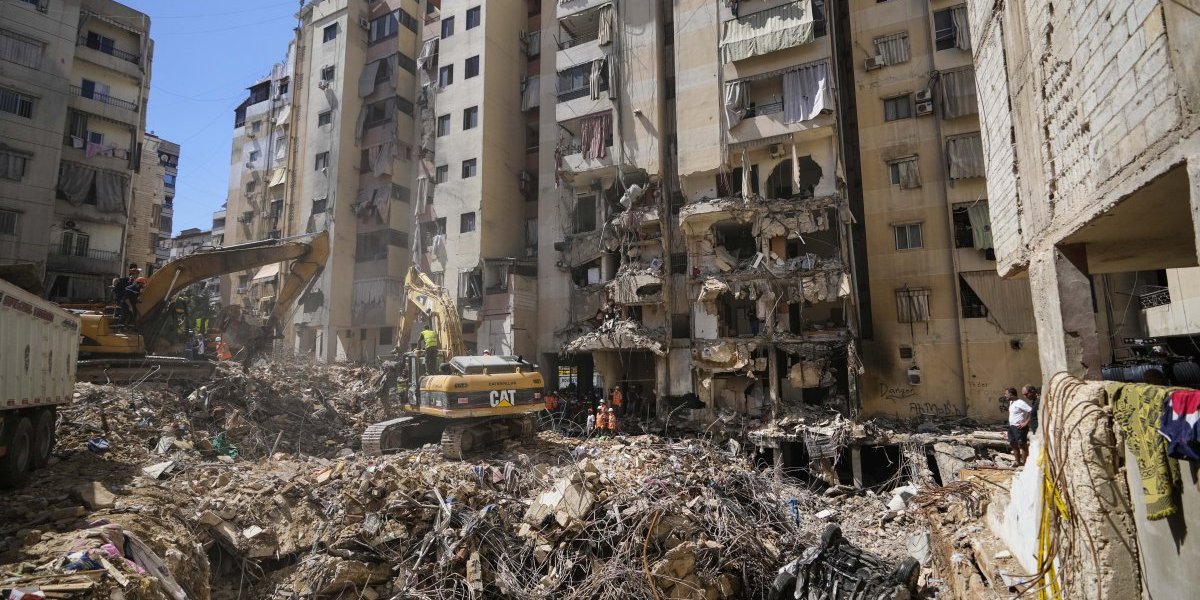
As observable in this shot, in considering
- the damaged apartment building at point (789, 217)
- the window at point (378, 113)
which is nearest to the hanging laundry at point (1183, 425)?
the damaged apartment building at point (789, 217)

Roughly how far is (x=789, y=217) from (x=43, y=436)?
2168 centimetres

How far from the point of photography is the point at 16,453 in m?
8.98

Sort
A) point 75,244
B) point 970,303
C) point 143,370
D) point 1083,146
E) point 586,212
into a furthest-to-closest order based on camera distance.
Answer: point 586,212 → point 75,244 → point 970,303 → point 143,370 → point 1083,146

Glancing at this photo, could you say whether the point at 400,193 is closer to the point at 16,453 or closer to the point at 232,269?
the point at 232,269

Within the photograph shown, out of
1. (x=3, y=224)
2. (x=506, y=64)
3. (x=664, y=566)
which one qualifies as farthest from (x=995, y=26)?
(x=3, y=224)

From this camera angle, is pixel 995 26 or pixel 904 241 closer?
pixel 995 26

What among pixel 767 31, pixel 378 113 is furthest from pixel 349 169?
pixel 767 31

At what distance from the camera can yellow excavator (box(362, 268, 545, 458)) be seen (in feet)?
45.6

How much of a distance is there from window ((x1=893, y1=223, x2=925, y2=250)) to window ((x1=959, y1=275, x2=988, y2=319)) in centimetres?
203

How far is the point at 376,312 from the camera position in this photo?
32.1 meters

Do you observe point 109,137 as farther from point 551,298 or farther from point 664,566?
point 664,566

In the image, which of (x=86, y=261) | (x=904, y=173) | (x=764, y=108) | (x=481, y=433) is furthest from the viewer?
(x=86, y=261)

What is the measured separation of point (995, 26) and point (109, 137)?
→ 124ft

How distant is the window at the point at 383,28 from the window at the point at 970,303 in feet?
110
